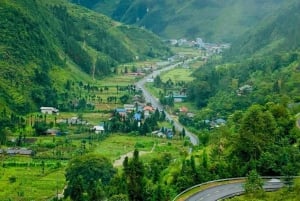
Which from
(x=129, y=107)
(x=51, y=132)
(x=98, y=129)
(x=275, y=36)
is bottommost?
(x=51, y=132)

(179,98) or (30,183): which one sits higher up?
(179,98)

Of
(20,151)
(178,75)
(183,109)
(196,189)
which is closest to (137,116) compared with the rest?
(183,109)

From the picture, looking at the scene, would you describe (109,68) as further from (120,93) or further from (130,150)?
(130,150)

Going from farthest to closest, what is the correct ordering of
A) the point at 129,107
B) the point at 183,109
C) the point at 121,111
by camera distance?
the point at 183,109 < the point at 129,107 < the point at 121,111

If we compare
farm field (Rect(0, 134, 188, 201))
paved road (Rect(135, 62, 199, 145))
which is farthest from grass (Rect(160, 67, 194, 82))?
farm field (Rect(0, 134, 188, 201))

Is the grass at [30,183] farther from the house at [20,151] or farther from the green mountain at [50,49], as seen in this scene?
the green mountain at [50,49]

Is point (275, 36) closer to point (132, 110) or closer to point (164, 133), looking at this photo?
point (132, 110)

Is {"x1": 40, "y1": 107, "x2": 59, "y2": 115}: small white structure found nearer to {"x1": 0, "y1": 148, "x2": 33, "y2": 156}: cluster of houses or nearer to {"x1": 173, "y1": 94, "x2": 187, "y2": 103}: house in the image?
{"x1": 0, "y1": 148, "x2": 33, "y2": 156}: cluster of houses
